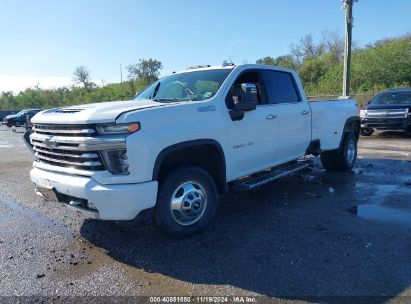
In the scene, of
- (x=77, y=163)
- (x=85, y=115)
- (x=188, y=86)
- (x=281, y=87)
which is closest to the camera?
(x=85, y=115)

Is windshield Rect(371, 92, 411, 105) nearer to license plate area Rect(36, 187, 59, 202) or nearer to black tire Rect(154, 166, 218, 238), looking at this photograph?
black tire Rect(154, 166, 218, 238)

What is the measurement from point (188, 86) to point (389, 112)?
1115 cm

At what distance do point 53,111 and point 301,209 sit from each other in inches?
144

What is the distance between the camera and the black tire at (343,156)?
803 cm

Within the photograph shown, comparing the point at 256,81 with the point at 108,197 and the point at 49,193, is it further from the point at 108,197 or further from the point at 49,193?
the point at 49,193

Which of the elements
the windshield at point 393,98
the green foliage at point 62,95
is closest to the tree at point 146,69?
the green foliage at point 62,95

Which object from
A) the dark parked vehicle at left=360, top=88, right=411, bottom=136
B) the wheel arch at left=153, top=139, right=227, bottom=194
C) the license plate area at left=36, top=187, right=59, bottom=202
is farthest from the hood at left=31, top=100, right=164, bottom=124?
the dark parked vehicle at left=360, top=88, right=411, bottom=136

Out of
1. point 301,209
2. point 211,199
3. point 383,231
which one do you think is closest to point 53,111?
point 211,199

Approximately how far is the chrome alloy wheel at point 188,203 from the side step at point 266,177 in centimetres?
62

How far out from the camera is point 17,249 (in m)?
4.54

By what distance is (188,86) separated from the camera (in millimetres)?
5496

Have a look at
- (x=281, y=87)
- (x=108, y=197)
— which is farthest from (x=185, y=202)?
(x=281, y=87)

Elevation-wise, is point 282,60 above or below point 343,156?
above

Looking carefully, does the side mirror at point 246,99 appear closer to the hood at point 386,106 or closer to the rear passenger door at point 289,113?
the rear passenger door at point 289,113
